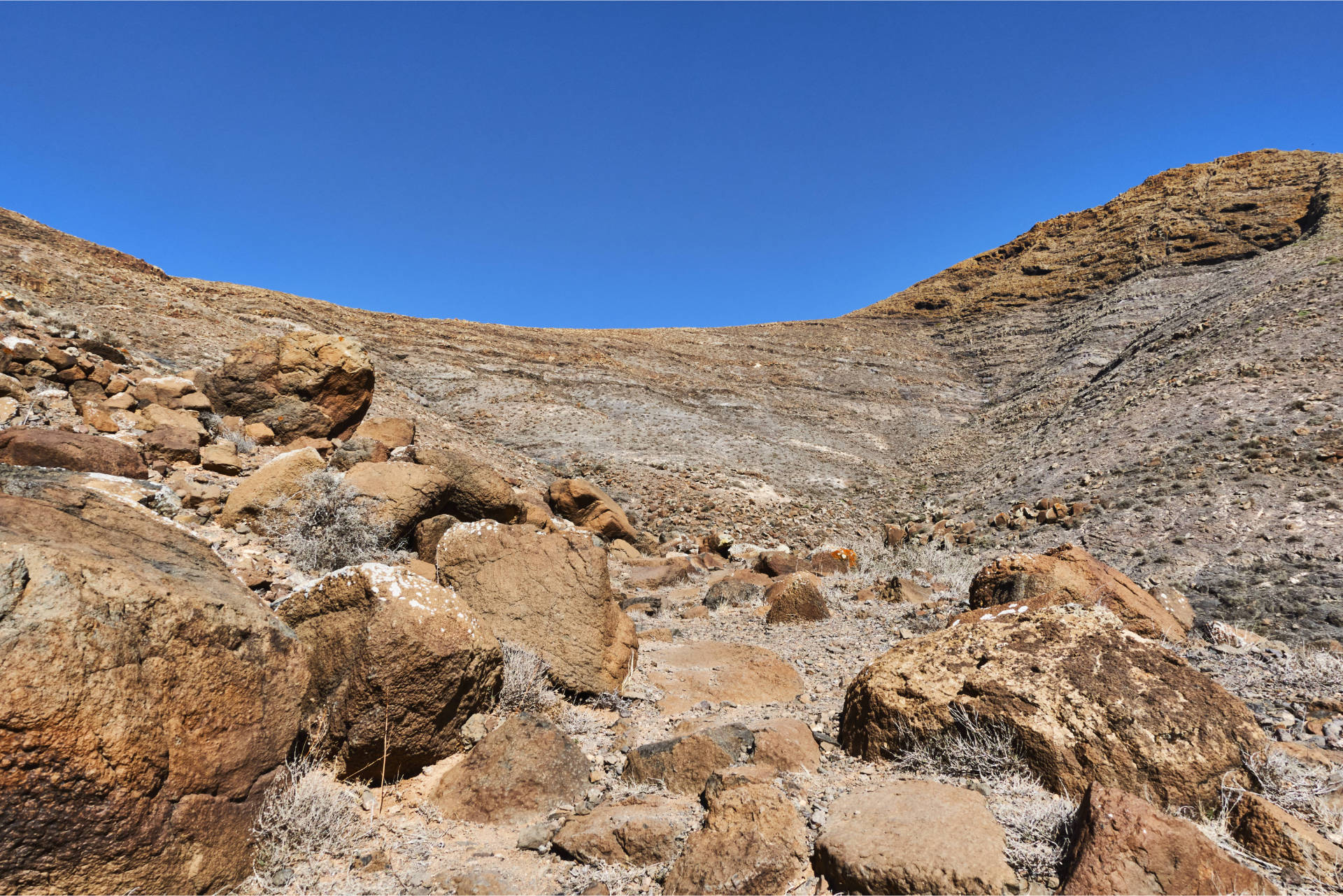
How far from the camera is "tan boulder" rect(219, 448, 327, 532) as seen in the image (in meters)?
5.41

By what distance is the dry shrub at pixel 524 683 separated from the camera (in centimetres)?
390

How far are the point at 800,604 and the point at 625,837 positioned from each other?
4.31 metres

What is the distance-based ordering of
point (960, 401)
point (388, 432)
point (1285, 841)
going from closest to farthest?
1. point (1285, 841)
2. point (388, 432)
3. point (960, 401)

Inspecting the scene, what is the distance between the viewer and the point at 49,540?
2.23 meters

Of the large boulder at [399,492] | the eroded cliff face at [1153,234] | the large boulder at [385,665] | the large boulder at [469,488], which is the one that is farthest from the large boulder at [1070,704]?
the eroded cliff face at [1153,234]

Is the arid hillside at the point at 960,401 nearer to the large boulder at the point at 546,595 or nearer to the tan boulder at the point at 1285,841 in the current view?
the tan boulder at the point at 1285,841

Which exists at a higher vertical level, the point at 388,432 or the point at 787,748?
the point at 388,432

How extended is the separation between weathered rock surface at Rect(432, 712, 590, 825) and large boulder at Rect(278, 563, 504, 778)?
0.23 metres

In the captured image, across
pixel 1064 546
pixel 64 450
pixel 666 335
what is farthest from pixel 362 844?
pixel 666 335

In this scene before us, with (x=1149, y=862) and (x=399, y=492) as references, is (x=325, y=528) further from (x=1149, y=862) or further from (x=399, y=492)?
(x=1149, y=862)

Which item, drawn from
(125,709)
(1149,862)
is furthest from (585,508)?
(1149,862)

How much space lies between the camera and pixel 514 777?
3.13 m

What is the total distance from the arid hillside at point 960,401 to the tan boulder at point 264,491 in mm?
7635

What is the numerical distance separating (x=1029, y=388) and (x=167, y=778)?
28.0 m
